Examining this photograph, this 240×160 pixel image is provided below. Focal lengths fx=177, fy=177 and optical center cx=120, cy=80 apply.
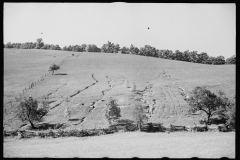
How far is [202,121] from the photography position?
4588cm

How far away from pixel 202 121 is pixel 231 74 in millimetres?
52564

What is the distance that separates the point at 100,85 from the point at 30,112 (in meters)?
31.9

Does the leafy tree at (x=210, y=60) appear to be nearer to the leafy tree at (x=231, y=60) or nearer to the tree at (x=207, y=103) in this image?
the leafy tree at (x=231, y=60)

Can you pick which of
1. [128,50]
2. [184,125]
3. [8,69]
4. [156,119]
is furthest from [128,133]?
[128,50]

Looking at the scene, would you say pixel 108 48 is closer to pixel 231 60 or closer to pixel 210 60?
pixel 210 60

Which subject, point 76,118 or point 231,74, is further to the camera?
point 231,74

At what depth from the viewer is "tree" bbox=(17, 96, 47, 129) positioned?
4688 cm

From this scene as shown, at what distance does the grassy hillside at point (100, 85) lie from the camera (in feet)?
169

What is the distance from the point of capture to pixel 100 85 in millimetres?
74500

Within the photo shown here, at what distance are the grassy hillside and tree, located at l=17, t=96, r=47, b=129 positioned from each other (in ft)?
9.03

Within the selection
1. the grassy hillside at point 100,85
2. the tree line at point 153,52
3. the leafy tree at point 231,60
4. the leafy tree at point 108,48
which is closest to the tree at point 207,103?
the grassy hillside at point 100,85

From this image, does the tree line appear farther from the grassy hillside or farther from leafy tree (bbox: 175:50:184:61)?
the grassy hillside

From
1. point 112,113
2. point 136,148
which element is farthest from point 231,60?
point 136,148
